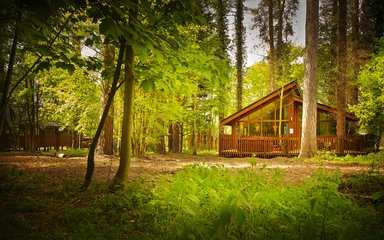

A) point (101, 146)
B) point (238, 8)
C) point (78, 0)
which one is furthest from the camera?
point (238, 8)

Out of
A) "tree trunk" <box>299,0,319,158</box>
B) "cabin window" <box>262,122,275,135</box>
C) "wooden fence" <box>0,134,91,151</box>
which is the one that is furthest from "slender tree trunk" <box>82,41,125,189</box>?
"cabin window" <box>262,122,275,135</box>

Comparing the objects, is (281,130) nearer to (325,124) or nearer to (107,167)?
(325,124)

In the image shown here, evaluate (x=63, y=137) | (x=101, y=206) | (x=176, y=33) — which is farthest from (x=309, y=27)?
(x=63, y=137)

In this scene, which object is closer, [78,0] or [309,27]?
[78,0]

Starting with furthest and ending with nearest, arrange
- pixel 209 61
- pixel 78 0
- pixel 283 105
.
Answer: pixel 283 105 → pixel 209 61 → pixel 78 0

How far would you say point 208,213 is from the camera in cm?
405

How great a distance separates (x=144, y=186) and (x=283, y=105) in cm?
1998

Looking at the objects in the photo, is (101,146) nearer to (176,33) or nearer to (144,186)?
(144,186)

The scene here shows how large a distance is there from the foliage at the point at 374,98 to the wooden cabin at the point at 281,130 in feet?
8.86

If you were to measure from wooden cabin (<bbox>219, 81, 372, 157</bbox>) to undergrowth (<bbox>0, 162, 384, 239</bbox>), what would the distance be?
1541cm

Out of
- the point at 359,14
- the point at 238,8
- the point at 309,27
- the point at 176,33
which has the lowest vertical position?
the point at 176,33

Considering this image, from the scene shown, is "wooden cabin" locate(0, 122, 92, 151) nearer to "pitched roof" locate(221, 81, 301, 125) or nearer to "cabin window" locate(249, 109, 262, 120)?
"pitched roof" locate(221, 81, 301, 125)

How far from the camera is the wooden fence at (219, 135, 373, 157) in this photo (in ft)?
65.3

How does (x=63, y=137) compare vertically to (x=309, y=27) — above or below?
below
